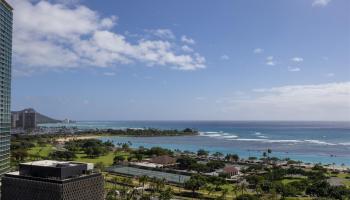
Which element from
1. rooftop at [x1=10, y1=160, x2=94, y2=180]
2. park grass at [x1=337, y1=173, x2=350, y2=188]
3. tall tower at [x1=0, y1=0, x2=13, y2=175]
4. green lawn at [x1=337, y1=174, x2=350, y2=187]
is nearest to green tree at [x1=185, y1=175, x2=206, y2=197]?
rooftop at [x1=10, y1=160, x2=94, y2=180]

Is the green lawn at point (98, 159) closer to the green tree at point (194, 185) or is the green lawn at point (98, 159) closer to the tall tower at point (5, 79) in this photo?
the green tree at point (194, 185)

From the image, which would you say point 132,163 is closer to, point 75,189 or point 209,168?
point 209,168

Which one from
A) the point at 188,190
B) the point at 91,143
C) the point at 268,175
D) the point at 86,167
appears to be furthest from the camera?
the point at 91,143

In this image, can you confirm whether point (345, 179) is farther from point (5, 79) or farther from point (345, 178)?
point (5, 79)

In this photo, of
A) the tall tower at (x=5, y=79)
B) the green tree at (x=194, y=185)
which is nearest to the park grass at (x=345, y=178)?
the green tree at (x=194, y=185)

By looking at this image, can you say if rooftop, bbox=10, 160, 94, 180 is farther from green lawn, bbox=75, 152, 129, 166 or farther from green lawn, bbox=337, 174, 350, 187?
green lawn, bbox=75, 152, 129, 166

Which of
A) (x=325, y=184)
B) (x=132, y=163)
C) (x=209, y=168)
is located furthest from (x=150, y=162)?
(x=325, y=184)
